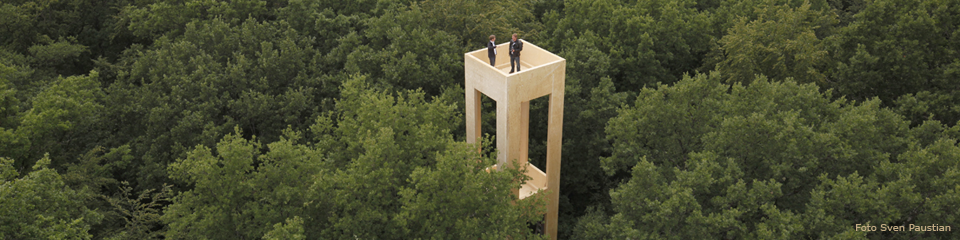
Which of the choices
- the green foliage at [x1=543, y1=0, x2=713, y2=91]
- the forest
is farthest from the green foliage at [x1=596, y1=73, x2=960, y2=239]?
the green foliage at [x1=543, y1=0, x2=713, y2=91]

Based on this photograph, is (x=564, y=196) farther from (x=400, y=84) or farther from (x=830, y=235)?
(x=830, y=235)

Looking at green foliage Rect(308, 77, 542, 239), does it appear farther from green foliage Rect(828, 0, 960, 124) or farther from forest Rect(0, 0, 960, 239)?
green foliage Rect(828, 0, 960, 124)

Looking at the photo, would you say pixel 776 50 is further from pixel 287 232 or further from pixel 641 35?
pixel 287 232

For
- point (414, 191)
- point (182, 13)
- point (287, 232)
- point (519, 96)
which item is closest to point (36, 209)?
point (287, 232)

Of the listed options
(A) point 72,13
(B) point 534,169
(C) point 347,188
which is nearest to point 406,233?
(C) point 347,188

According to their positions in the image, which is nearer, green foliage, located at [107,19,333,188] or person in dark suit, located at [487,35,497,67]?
person in dark suit, located at [487,35,497,67]

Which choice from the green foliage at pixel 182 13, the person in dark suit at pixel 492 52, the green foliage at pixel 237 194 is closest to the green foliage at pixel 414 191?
the green foliage at pixel 237 194

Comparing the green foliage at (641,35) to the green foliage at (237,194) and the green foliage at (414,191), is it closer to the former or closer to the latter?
the green foliage at (414,191)
